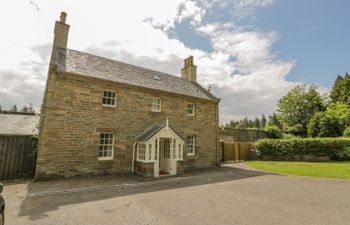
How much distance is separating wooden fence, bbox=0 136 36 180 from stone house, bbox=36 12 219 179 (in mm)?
2034

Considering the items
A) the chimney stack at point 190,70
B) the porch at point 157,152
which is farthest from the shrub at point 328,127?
the porch at point 157,152

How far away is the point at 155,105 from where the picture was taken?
1536 cm

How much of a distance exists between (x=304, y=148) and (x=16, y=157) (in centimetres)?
2517

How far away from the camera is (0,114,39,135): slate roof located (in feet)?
44.0

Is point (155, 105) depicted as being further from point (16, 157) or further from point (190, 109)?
point (16, 157)

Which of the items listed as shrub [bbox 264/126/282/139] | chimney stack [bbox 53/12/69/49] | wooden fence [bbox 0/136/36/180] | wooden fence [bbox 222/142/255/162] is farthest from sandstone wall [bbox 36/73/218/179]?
shrub [bbox 264/126/282/139]

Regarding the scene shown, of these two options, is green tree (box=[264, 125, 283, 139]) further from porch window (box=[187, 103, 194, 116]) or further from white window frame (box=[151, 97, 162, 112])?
white window frame (box=[151, 97, 162, 112])

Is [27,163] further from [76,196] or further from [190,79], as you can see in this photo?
[190,79]

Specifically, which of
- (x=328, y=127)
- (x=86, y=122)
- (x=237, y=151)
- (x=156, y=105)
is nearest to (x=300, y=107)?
(x=328, y=127)

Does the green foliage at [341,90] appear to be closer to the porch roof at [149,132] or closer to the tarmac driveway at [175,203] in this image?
the tarmac driveway at [175,203]

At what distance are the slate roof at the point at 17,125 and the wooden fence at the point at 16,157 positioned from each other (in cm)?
122

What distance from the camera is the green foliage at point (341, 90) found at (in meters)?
42.8

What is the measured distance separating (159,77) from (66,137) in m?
9.57

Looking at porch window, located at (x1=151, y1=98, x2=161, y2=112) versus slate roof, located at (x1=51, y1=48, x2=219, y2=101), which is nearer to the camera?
slate roof, located at (x1=51, y1=48, x2=219, y2=101)
